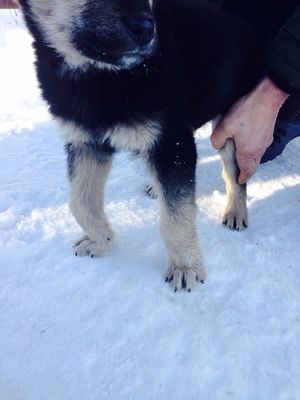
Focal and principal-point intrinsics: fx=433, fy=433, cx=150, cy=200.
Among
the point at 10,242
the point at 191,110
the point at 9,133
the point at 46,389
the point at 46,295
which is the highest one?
the point at 191,110

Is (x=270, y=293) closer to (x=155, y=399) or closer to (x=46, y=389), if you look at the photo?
(x=155, y=399)

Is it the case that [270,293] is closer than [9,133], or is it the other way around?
[270,293]

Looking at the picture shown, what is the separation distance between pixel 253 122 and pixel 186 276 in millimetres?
1043

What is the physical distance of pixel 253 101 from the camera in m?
2.64

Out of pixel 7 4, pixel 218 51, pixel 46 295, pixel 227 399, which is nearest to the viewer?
pixel 227 399

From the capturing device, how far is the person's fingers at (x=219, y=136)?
2.72 metres

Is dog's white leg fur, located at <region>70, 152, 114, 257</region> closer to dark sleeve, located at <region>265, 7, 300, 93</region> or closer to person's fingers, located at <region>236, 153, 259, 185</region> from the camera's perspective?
person's fingers, located at <region>236, 153, 259, 185</region>

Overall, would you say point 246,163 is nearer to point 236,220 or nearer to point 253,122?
point 253,122

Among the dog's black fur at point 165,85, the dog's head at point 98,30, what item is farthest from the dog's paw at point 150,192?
the dog's head at point 98,30

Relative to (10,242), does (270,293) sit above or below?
above

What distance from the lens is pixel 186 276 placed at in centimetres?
227

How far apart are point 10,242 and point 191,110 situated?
4.21 feet

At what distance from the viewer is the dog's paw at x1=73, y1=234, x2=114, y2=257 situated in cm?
248

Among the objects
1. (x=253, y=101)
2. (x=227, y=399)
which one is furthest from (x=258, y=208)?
(x=227, y=399)
